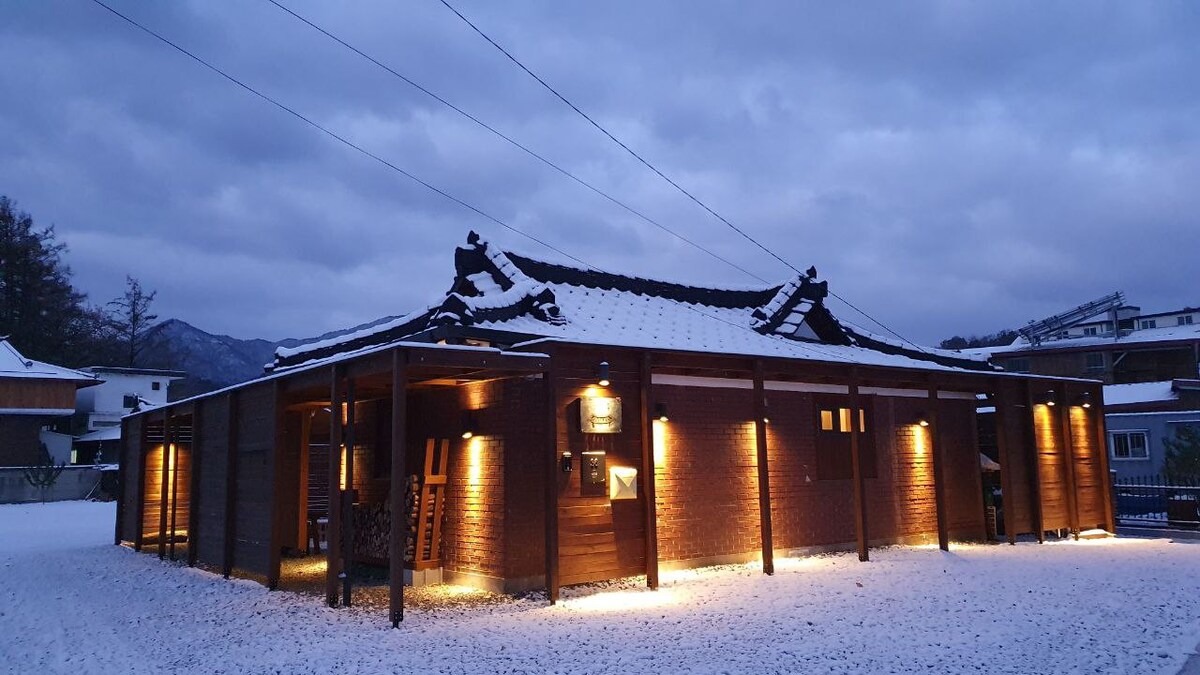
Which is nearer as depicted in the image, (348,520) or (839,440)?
(348,520)

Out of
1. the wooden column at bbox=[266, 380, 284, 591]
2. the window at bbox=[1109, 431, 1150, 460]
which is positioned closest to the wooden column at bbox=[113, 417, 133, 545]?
the wooden column at bbox=[266, 380, 284, 591]

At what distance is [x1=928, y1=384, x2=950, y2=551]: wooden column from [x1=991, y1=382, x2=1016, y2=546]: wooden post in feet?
4.96

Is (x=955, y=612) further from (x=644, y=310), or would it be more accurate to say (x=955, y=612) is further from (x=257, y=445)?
(x=257, y=445)

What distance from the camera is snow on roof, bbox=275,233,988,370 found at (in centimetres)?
1188

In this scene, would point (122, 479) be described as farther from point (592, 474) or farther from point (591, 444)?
point (592, 474)

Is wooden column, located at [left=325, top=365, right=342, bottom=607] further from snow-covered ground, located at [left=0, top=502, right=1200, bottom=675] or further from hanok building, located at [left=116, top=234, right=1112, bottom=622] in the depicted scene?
snow-covered ground, located at [left=0, top=502, right=1200, bottom=675]

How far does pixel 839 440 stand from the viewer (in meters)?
14.4

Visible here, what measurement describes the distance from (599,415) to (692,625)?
3.42m

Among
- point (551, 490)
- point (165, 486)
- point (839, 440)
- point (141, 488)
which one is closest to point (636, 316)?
point (839, 440)

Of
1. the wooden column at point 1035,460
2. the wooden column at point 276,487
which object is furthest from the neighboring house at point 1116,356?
the wooden column at point 276,487

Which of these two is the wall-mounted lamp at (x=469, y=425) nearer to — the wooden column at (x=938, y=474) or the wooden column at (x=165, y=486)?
the wooden column at (x=165, y=486)

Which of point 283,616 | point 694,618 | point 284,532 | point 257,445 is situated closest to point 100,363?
point 284,532

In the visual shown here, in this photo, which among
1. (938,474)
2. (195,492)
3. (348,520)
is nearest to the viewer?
(348,520)

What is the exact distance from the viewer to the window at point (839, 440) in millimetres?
14148
